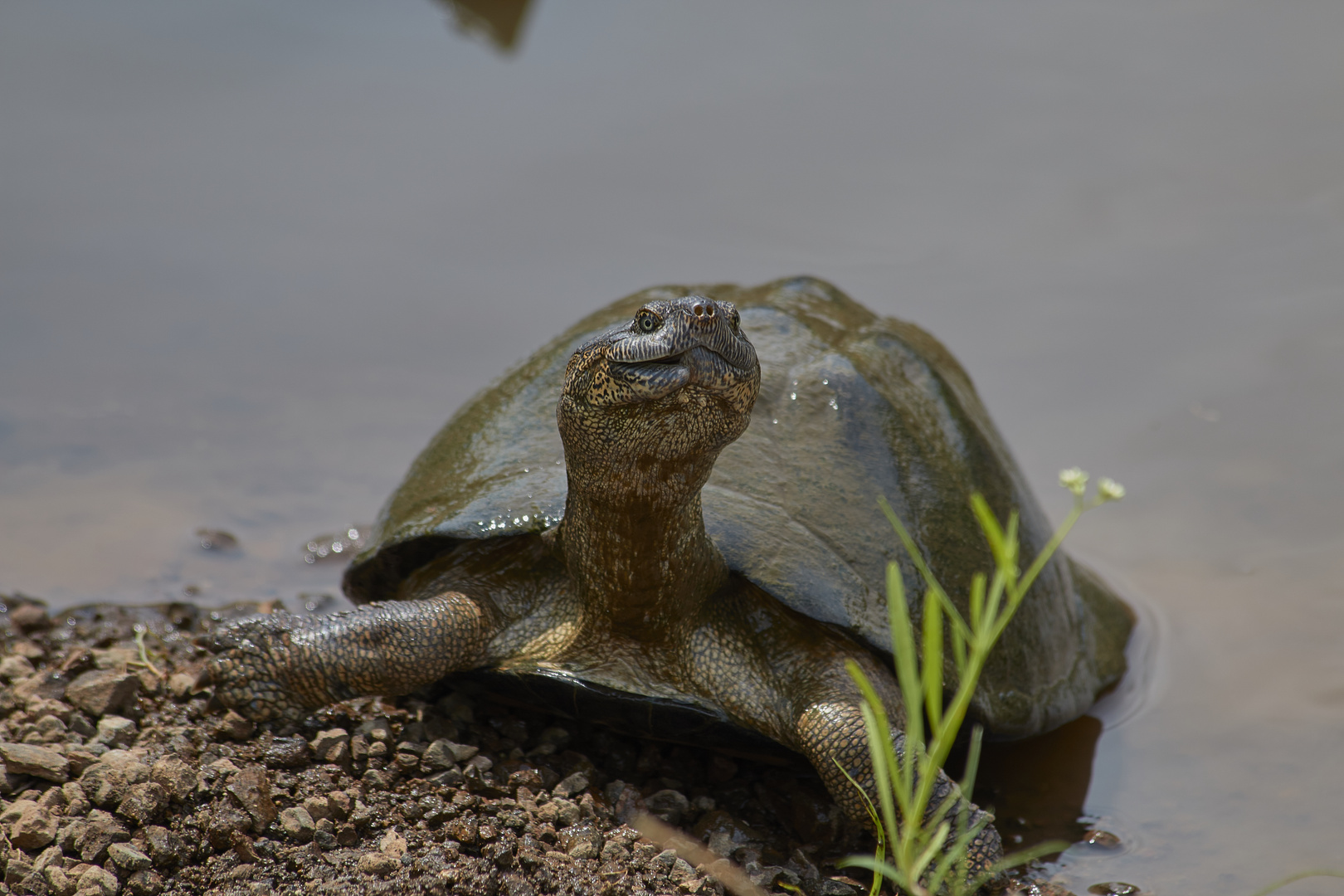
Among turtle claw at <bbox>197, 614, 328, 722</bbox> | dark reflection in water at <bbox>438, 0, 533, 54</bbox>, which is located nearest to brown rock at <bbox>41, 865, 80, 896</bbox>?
turtle claw at <bbox>197, 614, 328, 722</bbox>

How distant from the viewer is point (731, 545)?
3.07 metres

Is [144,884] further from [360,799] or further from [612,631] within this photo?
[612,631]

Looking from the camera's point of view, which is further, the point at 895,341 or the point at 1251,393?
the point at 1251,393

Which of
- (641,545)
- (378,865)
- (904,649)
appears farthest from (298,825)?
(904,649)

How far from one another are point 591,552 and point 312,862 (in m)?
0.97

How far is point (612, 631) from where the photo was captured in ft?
10.0

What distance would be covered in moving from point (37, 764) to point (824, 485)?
84.8 inches

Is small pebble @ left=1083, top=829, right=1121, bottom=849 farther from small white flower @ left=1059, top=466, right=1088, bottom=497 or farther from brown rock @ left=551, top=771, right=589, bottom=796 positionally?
small white flower @ left=1059, top=466, right=1088, bottom=497

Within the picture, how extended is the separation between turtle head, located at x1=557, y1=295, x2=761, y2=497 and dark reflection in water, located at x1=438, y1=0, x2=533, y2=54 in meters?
7.20

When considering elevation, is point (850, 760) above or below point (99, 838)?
above

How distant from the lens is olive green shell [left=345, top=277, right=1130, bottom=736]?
3141mm

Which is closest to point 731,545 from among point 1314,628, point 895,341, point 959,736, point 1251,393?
point 959,736

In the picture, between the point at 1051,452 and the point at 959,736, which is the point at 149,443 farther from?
the point at 1051,452

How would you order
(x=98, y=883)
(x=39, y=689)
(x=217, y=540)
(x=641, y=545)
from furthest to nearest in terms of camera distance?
(x=217, y=540) → (x=39, y=689) → (x=641, y=545) → (x=98, y=883)
